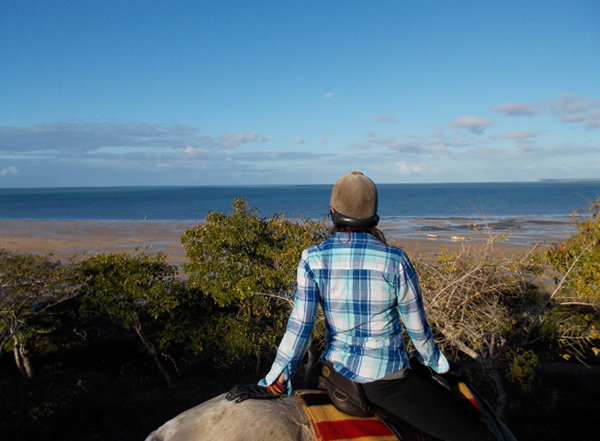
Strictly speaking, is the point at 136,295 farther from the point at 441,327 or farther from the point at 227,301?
the point at 441,327

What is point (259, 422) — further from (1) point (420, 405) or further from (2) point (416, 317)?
(2) point (416, 317)

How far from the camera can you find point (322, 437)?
2285mm

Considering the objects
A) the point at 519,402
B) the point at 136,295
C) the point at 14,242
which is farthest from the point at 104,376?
the point at 14,242

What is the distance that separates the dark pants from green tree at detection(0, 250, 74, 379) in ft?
33.2

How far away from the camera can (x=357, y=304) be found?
2.20 m

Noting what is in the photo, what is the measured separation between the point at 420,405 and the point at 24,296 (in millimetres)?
11135

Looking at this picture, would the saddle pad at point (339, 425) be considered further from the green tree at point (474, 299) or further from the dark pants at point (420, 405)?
the green tree at point (474, 299)

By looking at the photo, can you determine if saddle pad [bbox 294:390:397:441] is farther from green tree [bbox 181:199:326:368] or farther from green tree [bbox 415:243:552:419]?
green tree [bbox 181:199:326:368]

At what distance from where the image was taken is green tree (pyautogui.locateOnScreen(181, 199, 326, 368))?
9.98 metres

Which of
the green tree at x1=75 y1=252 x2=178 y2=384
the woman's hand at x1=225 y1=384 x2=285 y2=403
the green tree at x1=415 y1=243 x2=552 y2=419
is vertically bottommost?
the green tree at x1=75 y1=252 x2=178 y2=384

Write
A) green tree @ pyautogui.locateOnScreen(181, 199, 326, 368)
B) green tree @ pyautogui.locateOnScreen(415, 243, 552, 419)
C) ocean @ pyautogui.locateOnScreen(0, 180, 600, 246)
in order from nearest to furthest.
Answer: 1. green tree @ pyautogui.locateOnScreen(415, 243, 552, 419)
2. green tree @ pyautogui.locateOnScreen(181, 199, 326, 368)
3. ocean @ pyautogui.locateOnScreen(0, 180, 600, 246)

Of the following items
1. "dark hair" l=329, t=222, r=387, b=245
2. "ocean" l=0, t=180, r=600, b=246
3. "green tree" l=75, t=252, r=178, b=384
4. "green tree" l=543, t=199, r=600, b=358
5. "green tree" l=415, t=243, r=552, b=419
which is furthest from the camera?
"ocean" l=0, t=180, r=600, b=246

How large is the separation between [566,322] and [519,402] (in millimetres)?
2580

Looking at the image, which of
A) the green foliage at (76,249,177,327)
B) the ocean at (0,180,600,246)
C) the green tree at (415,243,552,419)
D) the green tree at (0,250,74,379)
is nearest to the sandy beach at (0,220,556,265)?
the ocean at (0,180,600,246)
